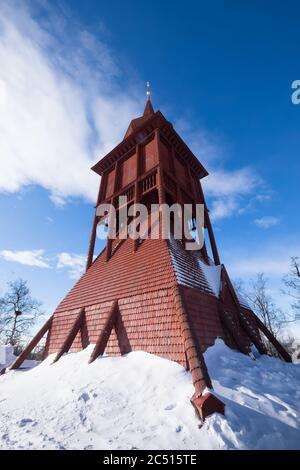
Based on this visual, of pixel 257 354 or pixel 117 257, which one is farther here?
pixel 117 257

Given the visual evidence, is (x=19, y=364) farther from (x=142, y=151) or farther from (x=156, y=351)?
A: (x=142, y=151)

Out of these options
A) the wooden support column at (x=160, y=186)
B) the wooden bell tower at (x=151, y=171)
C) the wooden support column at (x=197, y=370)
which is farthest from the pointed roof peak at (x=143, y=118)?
the wooden support column at (x=197, y=370)

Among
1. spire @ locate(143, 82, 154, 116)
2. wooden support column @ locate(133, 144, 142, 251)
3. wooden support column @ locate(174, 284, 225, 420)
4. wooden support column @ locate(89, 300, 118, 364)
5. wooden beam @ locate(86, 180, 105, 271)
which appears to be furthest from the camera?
spire @ locate(143, 82, 154, 116)

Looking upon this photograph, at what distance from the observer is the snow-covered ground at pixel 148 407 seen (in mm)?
3609

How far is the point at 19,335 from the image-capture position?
79.8 ft

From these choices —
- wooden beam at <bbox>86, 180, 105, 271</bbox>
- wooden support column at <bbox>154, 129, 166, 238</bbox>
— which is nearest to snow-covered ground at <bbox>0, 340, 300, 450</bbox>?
wooden support column at <bbox>154, 129, 166, 238</bbox>

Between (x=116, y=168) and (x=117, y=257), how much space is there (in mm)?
5722

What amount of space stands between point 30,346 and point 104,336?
4800 millimetres

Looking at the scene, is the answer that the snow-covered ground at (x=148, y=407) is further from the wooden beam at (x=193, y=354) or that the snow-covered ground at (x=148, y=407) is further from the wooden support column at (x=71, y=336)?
the wooden support column at (x=71, y=336)

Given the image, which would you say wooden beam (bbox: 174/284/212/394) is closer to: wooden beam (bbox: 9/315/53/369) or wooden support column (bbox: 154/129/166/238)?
wooden support column (bbox: 154/129/166/238)

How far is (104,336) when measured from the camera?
7.66 m

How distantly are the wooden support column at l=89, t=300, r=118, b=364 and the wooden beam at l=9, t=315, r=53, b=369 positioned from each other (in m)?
4.48

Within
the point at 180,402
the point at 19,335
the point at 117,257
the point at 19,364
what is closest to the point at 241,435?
the point at 180,402

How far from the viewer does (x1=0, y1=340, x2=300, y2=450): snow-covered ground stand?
361cm
